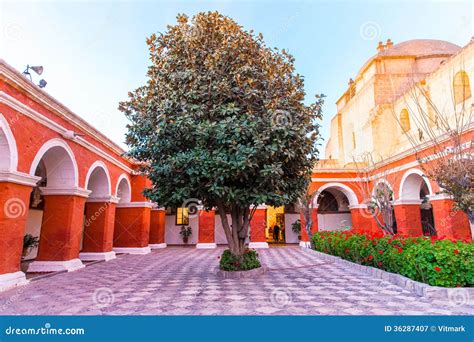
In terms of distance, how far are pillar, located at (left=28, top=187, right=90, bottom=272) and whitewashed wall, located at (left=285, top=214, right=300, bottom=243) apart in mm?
14611

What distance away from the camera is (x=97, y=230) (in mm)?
11961

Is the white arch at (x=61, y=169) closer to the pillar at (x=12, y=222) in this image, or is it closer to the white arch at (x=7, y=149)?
the pillar at (x=12, y=222)

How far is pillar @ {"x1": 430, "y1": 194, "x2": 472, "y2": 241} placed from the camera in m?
11.9

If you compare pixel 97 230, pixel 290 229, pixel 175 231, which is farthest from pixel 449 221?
pixel 175 231

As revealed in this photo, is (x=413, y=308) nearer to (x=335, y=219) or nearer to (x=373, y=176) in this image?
(x=373, y=176)

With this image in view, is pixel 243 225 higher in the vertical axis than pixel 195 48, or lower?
lower

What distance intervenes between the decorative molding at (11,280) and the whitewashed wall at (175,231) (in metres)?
13.3

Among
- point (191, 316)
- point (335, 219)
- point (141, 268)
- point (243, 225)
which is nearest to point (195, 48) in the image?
point (243, 225)

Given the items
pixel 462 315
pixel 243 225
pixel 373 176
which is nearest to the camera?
pixel 462 315

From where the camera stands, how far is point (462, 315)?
177 inches

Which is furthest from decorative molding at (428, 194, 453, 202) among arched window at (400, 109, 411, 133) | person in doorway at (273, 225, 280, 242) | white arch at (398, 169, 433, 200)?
person in doorway at (273, 225, 280, 242)

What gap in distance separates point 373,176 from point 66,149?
15.8 metres

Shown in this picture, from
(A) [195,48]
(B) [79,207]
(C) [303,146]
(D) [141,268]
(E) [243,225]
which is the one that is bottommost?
(D) [141,268]

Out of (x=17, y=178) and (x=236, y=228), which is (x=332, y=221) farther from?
(x=17, y=178)
